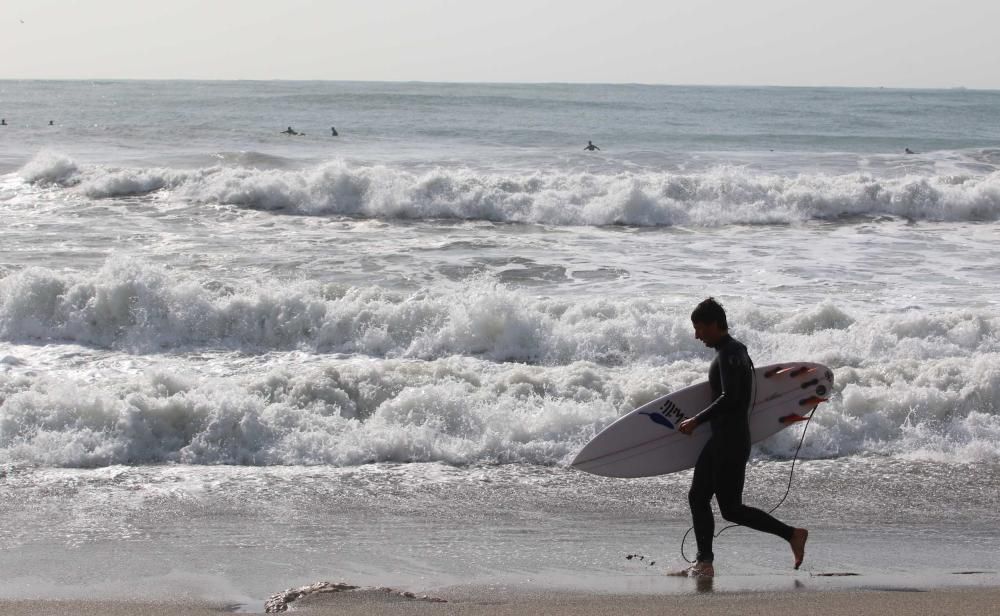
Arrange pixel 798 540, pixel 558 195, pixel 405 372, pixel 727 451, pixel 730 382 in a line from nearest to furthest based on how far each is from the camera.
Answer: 1. pixel 730 382
2. pixel 727 451
3. pixel 798 540
4. pixel 405 372
5. pixel 558 195

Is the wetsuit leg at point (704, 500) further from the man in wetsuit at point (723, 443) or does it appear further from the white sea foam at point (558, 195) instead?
the white sea foam at point (558, 195)

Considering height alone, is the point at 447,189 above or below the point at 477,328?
above

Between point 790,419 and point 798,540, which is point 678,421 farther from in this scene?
point 798,540

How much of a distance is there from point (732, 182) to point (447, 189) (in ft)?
19.9

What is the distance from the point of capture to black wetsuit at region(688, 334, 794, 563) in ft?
16.0

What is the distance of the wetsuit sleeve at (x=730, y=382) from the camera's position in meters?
4.86

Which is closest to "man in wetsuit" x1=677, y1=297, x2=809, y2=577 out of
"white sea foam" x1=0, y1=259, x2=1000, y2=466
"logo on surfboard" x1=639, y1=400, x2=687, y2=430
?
"logo on surfboard" x1=639, y1=400, x2=687, y2=430

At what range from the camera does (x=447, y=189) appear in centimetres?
2019

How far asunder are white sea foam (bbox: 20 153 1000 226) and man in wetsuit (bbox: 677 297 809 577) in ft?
45.7

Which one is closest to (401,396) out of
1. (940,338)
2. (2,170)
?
(940,338)

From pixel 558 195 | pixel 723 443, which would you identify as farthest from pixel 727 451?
pixel 558 195

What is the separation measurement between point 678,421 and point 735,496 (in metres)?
0.72

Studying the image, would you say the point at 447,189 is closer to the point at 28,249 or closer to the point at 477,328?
the point at 28,249

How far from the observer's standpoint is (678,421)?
5.63m
